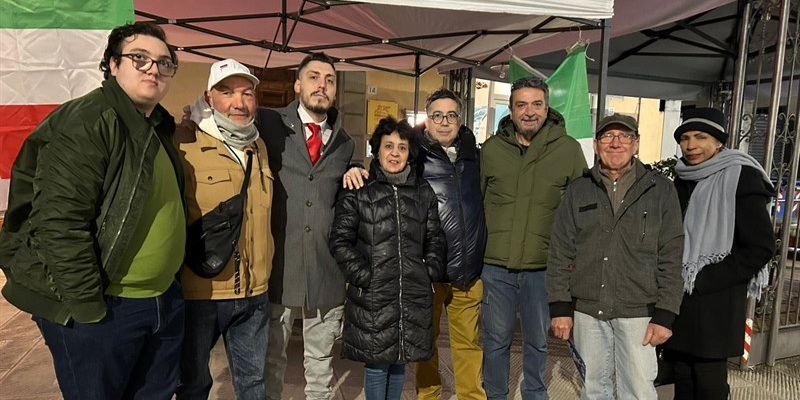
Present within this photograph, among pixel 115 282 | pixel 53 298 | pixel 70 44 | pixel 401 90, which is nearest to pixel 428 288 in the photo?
pixel 115 282

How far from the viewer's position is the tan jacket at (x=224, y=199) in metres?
2.08

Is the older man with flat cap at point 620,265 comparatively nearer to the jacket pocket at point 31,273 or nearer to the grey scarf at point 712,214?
the grey scarf at point 712,214

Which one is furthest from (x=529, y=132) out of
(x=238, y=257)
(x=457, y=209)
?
(x=238, y=257)

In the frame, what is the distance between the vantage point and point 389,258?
8.00 feet

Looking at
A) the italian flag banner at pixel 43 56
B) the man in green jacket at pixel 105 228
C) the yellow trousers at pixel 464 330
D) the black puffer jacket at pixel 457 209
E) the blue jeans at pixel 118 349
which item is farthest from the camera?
the yellow trousers at pixel 464 330

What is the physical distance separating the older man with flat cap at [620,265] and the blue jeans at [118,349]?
5.81ft

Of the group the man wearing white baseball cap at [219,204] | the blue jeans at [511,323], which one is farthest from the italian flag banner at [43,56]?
the blue jeans at [511,323]

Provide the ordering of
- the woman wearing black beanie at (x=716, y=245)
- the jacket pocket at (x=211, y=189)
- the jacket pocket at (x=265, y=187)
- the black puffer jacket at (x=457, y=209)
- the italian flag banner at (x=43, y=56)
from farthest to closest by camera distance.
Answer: the black puffer jacket at (x=457, y=209), the woman wearing black beanie at (x=716, y=245), the jacket pocket at (x=265, y=187), the jacket pocket at (x=211, y=189), the italian flag banner at (x=43, y=56)

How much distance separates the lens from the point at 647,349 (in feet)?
7.61

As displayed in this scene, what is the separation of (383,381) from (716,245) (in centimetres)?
181

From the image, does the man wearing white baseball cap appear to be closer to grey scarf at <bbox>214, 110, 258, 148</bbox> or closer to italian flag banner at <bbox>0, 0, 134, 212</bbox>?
grey scarf at <bbox>214, 110, 258, 148</bbox>

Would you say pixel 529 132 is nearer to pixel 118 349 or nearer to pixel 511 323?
pixel 511 323

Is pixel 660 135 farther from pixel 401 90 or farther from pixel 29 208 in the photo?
pixel 29 208

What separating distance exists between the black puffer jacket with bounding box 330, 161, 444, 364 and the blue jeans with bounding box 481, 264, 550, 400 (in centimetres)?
46
